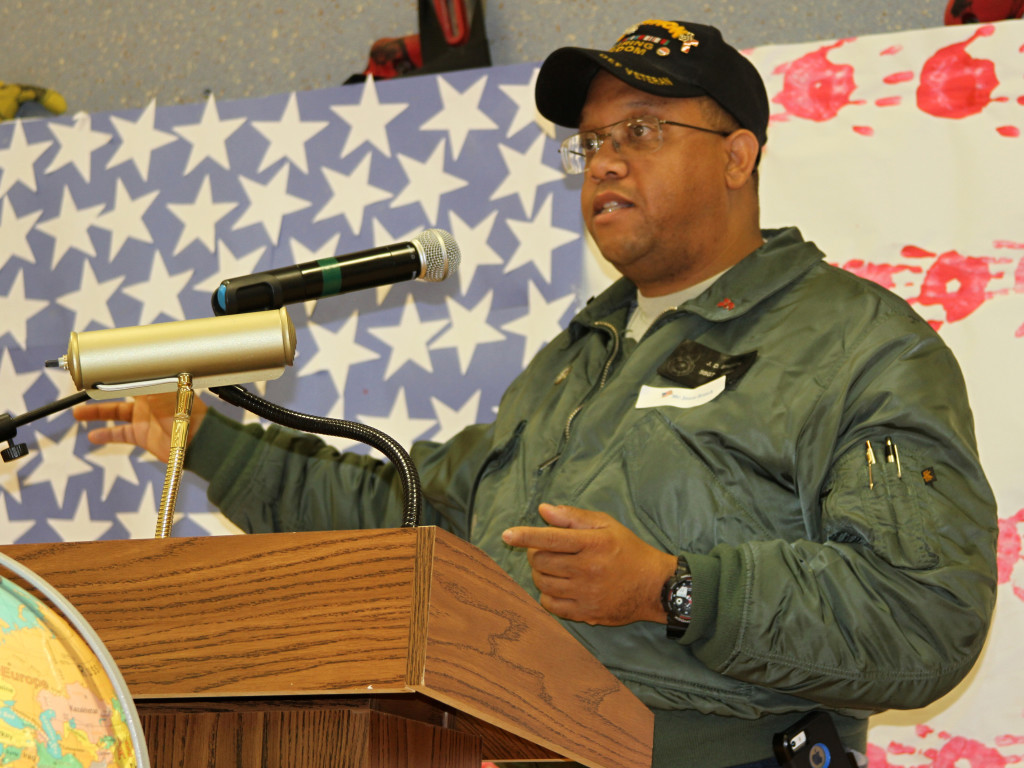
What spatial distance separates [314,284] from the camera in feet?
3.47

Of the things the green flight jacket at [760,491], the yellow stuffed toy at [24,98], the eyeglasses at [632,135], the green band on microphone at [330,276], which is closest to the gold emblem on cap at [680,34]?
the eyeglasses at [632,135]

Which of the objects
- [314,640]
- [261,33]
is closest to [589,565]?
[314,640]

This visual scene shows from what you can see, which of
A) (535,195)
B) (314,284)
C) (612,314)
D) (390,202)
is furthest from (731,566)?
(390,202)

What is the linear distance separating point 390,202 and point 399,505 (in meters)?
0.72

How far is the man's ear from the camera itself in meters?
1.82

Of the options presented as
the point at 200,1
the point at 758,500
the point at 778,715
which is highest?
the point at 200,1

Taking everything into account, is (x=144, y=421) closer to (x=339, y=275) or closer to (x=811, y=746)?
(x=339, y=275)

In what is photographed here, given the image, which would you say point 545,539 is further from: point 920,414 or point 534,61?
point 534,61

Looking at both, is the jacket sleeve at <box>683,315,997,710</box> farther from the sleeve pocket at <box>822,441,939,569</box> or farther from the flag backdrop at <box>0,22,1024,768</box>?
the flag backdrop at <box>0,22,1024,768</box>

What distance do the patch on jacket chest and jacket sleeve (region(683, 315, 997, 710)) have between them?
170mm

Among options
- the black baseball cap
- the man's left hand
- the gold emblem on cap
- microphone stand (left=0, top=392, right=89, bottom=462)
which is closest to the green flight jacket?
the man's left hand

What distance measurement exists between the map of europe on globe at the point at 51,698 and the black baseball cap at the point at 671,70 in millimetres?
1327

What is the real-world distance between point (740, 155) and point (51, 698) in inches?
58.9

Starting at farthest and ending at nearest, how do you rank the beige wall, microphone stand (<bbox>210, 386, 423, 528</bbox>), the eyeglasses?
1. the beige wall
2. the eyeglasses
3. microphone stand (<bbox>210, 386, 423, 528</bbox>)
